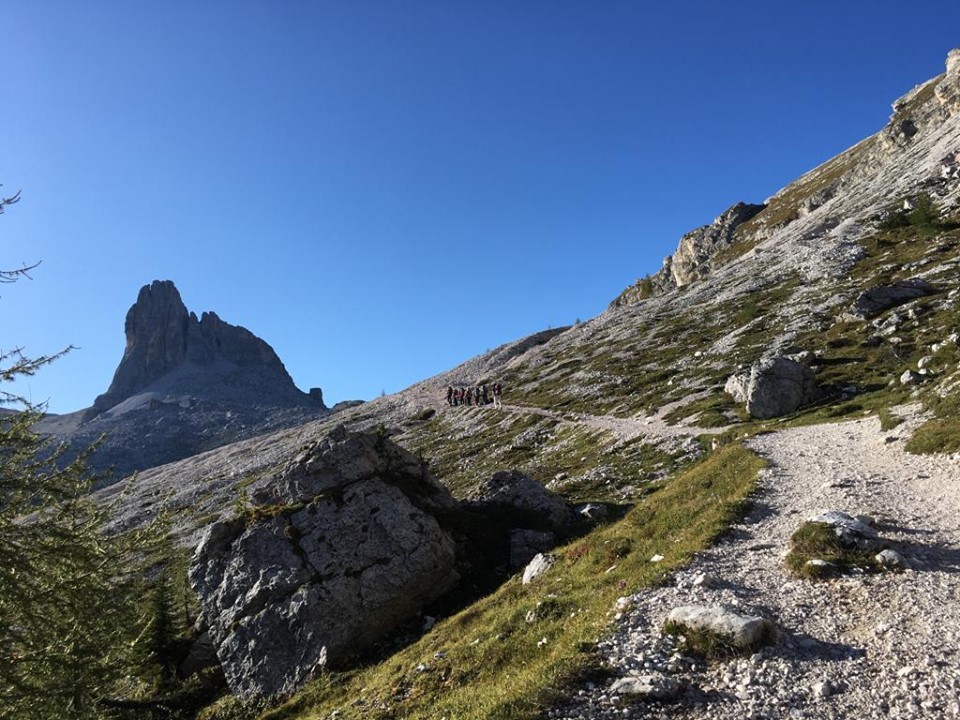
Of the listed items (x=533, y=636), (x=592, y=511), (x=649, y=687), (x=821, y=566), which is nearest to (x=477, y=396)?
(x=592, y=511)

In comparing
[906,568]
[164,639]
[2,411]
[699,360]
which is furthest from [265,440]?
[906,568]

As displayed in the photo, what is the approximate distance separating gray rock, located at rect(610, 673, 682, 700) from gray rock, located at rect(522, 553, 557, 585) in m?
9.25

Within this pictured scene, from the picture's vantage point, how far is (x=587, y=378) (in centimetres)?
7881

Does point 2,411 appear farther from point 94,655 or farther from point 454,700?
point 454,700

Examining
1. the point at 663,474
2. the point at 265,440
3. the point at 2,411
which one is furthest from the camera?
the point at 265,440

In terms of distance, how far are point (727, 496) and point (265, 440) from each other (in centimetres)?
13373

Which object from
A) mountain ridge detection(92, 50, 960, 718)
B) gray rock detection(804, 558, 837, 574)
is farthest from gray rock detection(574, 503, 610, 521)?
gray rock detection(804, 558, 837, 574)

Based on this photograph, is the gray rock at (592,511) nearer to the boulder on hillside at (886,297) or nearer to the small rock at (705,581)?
the small rock at (705,581)

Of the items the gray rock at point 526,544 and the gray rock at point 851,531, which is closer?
the gray rock at point 851,531

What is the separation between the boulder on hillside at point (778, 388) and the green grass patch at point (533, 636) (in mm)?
18216

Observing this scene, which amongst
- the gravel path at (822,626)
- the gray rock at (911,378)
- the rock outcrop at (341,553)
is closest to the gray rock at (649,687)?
the gravel path at (822,626)

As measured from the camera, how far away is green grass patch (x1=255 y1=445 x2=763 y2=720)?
11172 millimetres

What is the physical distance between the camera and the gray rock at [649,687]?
9836 mm

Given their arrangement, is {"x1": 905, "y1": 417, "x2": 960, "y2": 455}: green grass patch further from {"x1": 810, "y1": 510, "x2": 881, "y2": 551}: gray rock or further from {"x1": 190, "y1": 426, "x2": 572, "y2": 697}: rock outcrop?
{"x1": 190, "y1": 426, "x2": 572, "y2": 697}: rock outcrop
